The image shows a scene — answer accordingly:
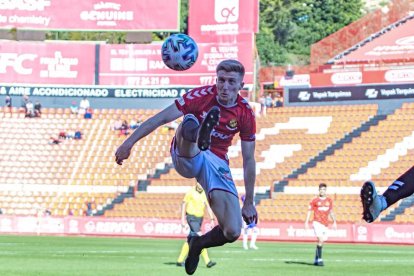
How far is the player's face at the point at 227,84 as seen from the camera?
11.9 meters

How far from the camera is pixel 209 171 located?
12.4m

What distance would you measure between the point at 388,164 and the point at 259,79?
50.0ft

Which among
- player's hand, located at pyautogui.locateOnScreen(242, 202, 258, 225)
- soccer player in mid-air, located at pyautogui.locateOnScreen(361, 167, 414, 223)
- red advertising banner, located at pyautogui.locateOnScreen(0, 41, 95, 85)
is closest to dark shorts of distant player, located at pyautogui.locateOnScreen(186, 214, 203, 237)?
player's hand, located at pyautogui.locateOnScreen(242, 202, 258, 225)

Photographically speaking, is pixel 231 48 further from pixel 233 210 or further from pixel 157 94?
pixel 233 210

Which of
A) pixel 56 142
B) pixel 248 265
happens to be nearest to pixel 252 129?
pixel 248 265

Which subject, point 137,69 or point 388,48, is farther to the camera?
point 388,48

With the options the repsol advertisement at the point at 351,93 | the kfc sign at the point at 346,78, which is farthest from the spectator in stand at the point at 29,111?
the kfc sign at the point at 346,78

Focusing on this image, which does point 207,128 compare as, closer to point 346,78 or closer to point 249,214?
point 249,214

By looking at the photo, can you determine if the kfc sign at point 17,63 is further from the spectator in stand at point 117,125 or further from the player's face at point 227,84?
the player's face at point 227,84

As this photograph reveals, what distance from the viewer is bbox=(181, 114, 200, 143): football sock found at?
1146cm

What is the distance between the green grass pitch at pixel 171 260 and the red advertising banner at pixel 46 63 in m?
24.2

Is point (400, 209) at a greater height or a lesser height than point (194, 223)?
lesser

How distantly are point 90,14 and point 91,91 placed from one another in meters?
4.46

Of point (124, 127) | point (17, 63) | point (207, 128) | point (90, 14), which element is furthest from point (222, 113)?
point (17, 63)
